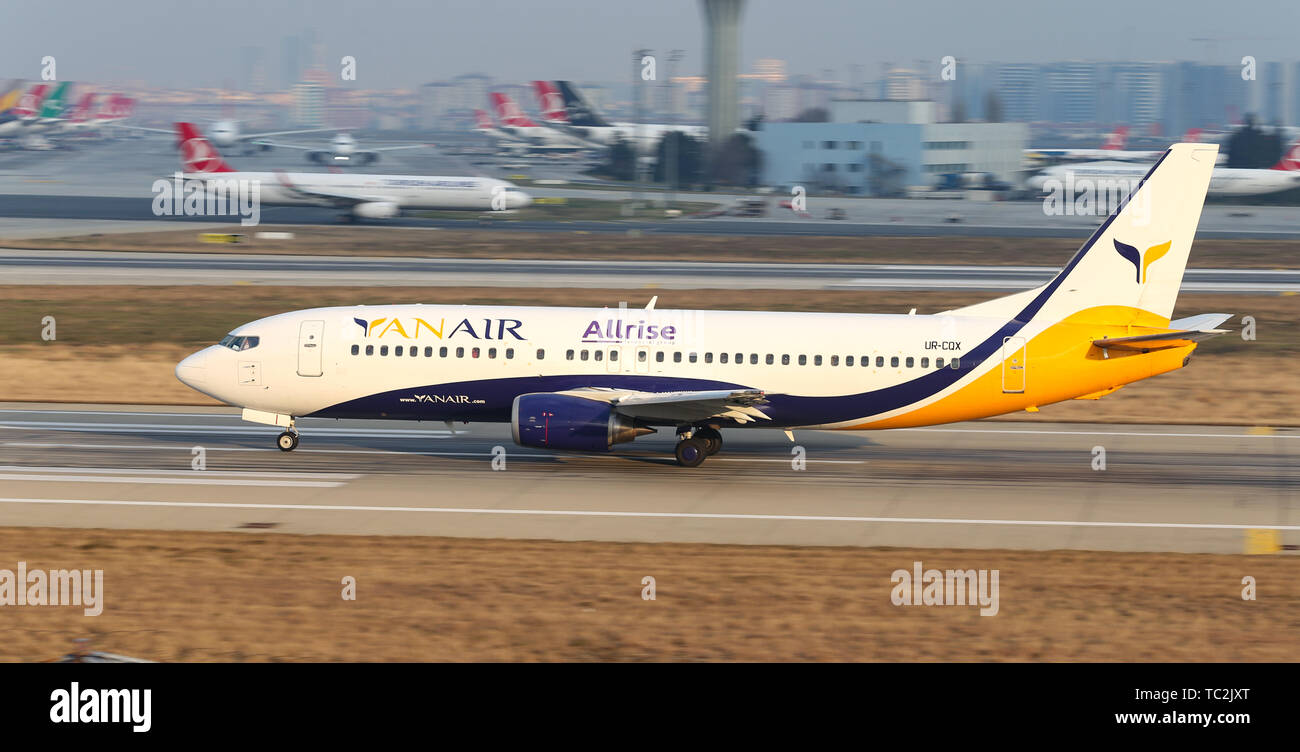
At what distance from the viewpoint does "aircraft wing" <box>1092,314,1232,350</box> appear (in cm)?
2969

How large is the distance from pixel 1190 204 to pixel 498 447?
62.8 feet

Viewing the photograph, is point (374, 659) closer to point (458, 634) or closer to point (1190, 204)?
point (458, 634)

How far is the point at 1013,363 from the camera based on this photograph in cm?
3083

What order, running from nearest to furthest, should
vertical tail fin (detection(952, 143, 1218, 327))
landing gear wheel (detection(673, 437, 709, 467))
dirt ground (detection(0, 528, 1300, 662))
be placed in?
dirt ground (detection(0, 528, 1300, 662)), vertical tail fin (detection(952, 143, 1218, 327)), landing gear wheel (detection(673, 437, 709, 467))

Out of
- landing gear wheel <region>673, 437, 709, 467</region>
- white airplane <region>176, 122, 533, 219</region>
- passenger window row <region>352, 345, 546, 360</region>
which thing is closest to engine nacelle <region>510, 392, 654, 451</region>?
passenger window row <region>352, 345, 546, 360</region>

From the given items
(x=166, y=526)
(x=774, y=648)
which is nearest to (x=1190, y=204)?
(x=774, y=648)

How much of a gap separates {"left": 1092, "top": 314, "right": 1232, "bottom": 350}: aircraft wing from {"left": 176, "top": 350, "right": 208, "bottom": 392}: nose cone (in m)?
23.0

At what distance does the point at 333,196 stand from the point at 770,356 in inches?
2834

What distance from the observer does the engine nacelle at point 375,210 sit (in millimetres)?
94125

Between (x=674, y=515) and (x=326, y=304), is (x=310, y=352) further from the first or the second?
(x=326, y=304)

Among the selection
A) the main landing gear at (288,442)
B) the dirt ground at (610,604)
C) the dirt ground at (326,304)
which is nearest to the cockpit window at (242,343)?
the main landing gear at (288,442)

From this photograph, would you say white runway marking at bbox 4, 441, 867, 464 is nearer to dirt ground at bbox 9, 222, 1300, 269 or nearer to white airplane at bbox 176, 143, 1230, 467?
white airplane at bbox 176, 143, 1230, 467
